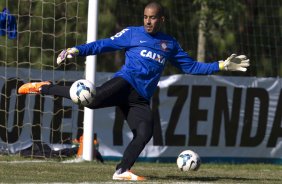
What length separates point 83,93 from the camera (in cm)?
987

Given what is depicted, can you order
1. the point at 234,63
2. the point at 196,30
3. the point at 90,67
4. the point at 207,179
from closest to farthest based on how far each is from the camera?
the point at 234,63 < the point at 207,179 < the point at 90,67 < the point at 196,30

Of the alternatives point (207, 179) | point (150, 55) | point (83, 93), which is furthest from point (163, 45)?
point (207, 179)

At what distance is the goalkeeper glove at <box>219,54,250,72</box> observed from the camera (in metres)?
10.6

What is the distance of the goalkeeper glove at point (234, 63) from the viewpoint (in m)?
10.6

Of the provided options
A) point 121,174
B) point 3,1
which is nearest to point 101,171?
point 121,174

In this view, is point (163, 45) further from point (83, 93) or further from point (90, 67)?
point (90, 67)

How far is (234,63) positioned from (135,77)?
3.94ft

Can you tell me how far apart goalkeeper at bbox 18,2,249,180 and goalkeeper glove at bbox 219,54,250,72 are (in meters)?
0.64

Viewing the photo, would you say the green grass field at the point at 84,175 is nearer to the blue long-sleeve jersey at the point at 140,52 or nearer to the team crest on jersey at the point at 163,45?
the blue long-sleeve jersey at the point at 140,52

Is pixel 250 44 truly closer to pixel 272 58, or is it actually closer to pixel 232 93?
pixel 272 58

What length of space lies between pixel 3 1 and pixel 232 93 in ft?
14.6

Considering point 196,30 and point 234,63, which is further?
point 196,30

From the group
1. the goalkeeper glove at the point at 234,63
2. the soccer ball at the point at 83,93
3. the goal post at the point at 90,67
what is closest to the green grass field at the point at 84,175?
the goal post at the point at 90,67

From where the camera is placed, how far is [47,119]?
52.1ft
